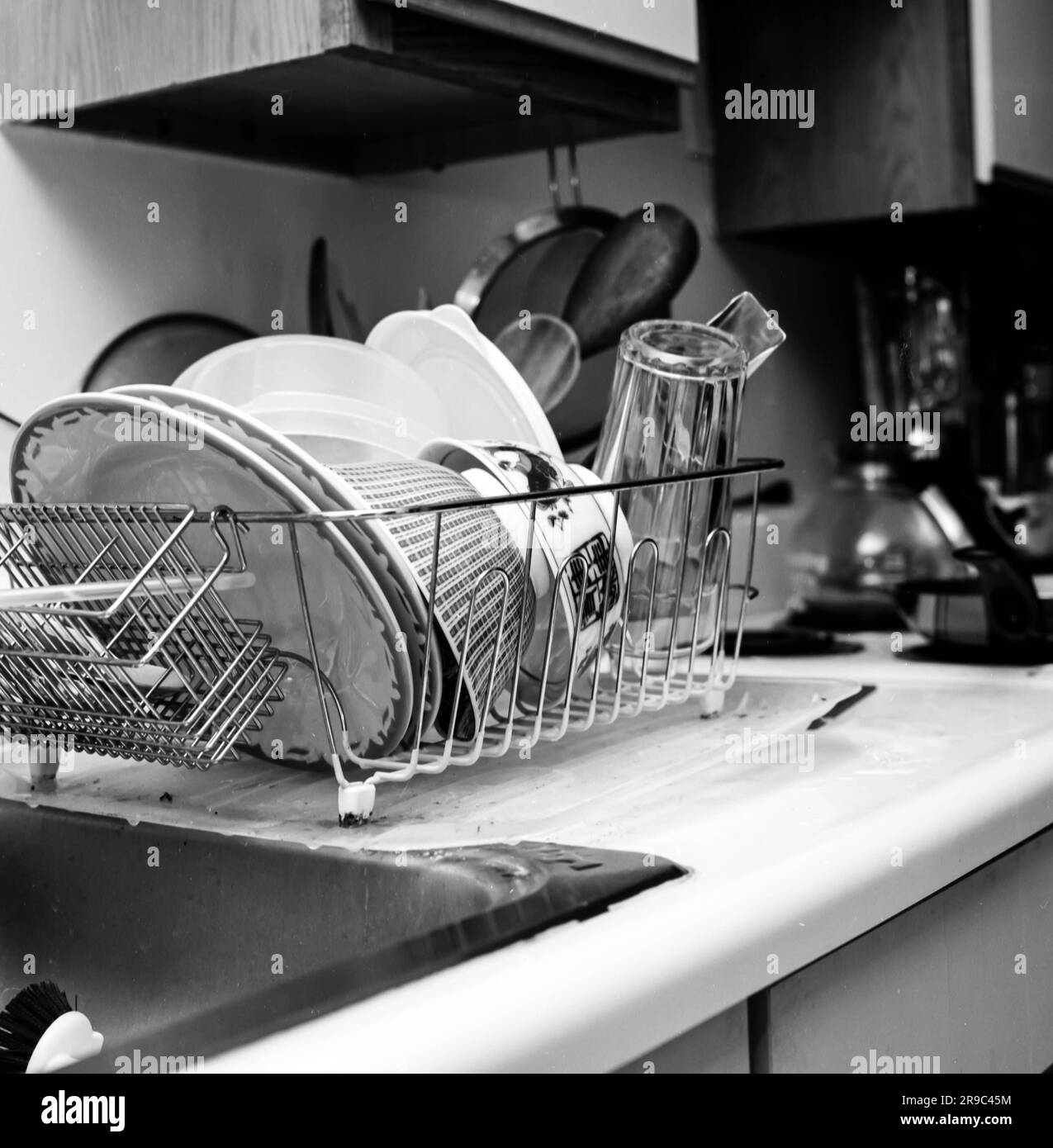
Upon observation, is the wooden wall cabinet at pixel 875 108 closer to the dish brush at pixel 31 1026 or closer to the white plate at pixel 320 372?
the white plate at pixel 320 372

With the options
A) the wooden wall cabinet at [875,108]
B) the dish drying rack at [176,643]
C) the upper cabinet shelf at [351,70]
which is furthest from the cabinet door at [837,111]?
the dish drying rack at [176,643]

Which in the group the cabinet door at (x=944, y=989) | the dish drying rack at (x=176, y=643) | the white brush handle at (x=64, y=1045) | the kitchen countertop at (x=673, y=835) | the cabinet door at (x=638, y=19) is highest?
the cabinet door at (x=638, y=19)

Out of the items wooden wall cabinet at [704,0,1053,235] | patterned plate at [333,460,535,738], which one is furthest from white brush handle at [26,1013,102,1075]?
wooden wall cabinet at [704,0,1053,235]

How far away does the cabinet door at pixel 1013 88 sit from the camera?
1421mm

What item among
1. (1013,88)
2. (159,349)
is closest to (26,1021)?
(159,349)

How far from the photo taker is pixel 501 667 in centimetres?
71

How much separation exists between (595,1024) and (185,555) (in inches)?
13.2

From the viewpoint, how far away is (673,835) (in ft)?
1.99

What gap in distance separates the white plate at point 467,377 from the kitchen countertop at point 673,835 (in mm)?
214

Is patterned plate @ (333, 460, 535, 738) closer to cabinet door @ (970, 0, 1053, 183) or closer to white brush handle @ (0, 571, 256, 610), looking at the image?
white brush handle @ (0, 571, 256, 610)

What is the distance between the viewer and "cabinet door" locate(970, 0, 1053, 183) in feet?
4.66

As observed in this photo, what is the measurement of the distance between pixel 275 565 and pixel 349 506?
83 mm
